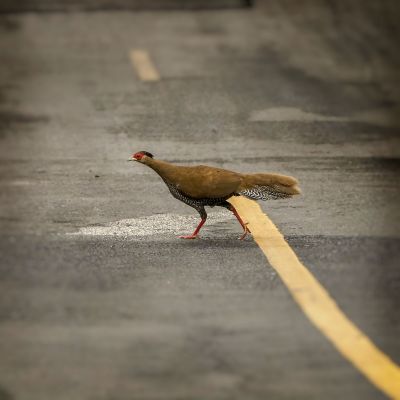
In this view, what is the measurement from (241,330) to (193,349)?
0.40 metres

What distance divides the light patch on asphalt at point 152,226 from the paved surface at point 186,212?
25mm

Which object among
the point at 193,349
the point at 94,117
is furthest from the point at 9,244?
the point at 94,117

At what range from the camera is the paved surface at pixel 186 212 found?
6.75 m

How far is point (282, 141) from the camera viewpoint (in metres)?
13.5

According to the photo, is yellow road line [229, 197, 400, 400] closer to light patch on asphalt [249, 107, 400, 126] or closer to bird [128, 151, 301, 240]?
bird [128, 151, 301, 240]

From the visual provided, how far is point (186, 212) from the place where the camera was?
34.3 ft

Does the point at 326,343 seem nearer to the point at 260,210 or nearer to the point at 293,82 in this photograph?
the point at 260,210

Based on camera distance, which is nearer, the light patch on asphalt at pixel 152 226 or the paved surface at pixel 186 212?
the paved surface at pixel 186 212

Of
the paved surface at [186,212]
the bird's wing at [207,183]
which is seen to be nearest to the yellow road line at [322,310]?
the paved surface at [186,212]

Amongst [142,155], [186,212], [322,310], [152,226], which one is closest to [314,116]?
[186,212]

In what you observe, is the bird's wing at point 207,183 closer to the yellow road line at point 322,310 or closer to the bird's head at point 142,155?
the bird's head at point 142,155

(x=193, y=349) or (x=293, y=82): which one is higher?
(x=193, y=349)

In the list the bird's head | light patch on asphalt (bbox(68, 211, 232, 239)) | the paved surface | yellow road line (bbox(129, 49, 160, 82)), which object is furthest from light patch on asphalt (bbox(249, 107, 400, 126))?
the bird's head

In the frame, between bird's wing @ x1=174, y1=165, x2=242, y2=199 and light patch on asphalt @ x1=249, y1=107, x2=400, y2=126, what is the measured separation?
5.17 metres
